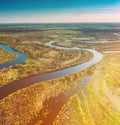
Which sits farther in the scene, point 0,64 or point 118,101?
point 0,64

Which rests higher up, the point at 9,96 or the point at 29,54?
the point at 9,96

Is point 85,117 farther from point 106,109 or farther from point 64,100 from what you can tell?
point 64,100

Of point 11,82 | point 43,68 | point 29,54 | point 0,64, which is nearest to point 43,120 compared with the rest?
point 11,82

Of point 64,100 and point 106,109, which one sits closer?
point 106,109

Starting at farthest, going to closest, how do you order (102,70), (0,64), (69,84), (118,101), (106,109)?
(0,64) < (102,70) < (69,84) < (118,101) < (106,109)

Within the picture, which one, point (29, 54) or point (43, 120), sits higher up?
point (43, 120)

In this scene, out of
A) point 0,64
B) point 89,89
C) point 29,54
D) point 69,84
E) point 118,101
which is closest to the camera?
point 118,101

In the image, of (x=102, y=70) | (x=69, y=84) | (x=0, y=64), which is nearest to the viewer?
(x=69, y=84)

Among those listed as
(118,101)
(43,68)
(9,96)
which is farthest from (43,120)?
(43,68)

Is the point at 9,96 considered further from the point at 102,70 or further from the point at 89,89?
the point at 102,70
